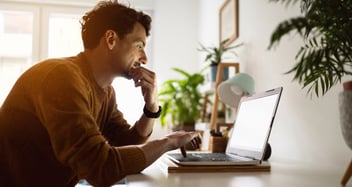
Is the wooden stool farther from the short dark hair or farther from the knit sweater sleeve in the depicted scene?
the short dark hair

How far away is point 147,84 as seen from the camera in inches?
54.0

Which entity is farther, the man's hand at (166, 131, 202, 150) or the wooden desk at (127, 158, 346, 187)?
the man's hand at (166, 131, 202, 150)

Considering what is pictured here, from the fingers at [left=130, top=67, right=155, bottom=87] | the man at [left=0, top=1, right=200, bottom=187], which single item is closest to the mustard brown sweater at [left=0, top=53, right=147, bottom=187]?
the man at [left=0, top=1, right=200, bottom=187]

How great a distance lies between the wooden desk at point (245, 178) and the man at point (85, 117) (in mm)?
73

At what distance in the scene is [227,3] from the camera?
8.49 feet

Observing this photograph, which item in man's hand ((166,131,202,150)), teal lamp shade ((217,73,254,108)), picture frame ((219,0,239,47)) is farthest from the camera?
picture frame ((219,0,239,47))

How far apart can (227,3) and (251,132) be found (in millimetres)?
1429

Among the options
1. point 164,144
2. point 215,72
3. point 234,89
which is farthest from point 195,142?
point 215,72

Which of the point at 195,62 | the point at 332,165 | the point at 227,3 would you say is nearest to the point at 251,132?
the point at 332,165

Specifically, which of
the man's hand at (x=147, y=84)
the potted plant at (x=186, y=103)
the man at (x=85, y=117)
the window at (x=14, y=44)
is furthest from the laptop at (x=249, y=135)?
the window at (x=14, y=44)

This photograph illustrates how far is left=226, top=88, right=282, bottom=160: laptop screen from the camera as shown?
4.09 feet

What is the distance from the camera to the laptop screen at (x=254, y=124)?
4.09 ft

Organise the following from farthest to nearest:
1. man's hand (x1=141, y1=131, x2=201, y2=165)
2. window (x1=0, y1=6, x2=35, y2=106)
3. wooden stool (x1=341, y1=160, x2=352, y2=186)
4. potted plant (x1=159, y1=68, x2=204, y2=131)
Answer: window (x1=0, y1=6, x2=35, y2=106) < potted plant (x1=159, y1=68, x2=204, y2=131) < man's hand (x1=141, y1=131, x2=201, y2=165) < wooden stool (x1=341, y1=160, x2=352, y2=186)

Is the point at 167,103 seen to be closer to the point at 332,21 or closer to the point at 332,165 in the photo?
the point at 332,165
